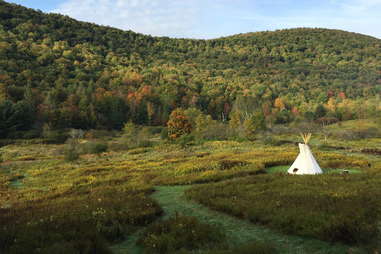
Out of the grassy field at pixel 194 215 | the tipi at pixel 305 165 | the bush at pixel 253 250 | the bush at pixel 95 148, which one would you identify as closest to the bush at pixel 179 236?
the grassy field at pixel 194 215

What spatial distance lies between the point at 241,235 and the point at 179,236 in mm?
1985

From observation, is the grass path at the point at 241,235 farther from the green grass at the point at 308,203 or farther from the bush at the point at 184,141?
the bush at the point at 184,141

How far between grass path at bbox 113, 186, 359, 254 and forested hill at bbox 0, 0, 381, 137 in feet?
209

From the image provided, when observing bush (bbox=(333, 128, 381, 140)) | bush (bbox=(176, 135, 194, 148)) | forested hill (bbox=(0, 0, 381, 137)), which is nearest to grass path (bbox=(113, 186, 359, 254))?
bush (bbox=(176, 135, 194, 148))

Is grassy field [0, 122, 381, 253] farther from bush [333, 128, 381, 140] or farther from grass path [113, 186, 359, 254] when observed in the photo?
bush [333, 128, 381, 140]

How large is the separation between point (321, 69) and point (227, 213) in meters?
157

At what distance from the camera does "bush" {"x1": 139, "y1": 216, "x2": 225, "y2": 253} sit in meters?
8.97

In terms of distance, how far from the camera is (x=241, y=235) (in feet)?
33.6

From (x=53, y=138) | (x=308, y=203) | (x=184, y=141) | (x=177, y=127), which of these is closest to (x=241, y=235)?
(x=308, y=203)

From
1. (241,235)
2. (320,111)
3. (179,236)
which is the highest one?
(320,111)

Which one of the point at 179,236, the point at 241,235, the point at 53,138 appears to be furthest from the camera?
the point at 53,138

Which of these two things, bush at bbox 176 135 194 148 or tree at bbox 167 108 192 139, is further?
tree at bbox 167 108 192 139

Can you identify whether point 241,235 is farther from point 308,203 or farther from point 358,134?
point 358,134

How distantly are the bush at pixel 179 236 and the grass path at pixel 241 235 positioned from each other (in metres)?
0.39
